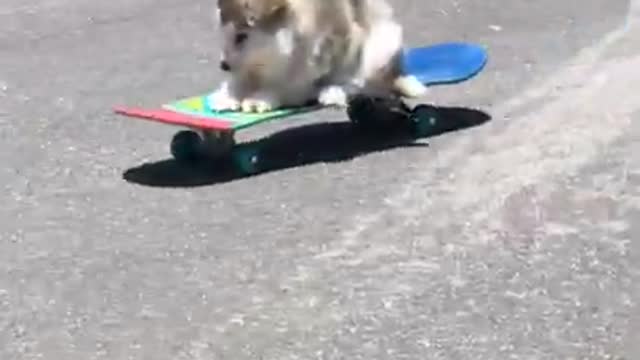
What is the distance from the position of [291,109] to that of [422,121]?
2.14ft

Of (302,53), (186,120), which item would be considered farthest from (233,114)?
(302,53)

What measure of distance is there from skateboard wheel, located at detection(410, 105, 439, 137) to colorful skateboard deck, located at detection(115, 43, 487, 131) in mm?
170

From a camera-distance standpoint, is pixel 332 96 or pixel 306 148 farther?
pixel 306 148

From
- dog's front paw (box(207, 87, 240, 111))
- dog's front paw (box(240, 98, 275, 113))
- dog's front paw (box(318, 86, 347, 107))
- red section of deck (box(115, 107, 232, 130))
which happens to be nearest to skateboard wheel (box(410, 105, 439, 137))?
dog's front paw (box(318, 86, 347, 107))

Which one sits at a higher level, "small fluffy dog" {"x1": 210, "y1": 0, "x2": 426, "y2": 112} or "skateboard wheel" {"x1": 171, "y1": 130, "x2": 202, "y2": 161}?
"small fluffy dog" {"x1": 210, "y1": 0, "x2": 426, "y2": 112}

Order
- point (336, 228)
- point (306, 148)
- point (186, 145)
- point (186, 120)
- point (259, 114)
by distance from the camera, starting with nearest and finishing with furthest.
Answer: point (336, 228), point (186, 120), point (259, 114), point (186, 145), point (306, 148)

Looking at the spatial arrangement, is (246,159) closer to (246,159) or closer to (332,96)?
(246,159)

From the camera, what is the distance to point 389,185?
5.75 metres

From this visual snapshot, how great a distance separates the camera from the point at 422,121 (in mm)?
6484

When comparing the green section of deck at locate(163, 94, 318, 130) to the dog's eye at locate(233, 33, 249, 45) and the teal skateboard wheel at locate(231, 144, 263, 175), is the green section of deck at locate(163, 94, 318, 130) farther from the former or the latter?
the dog's eye at locate(233, 33, 249, 45)

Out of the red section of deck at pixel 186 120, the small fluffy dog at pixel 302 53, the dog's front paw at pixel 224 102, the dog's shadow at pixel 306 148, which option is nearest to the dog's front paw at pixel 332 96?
the small fluffy dog at pixel 302 53

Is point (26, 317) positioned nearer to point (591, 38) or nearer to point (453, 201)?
point (453, 201)

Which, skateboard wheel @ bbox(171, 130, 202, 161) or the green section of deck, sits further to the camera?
skateboard wheel @ bbox(171, 130, 202, 161)

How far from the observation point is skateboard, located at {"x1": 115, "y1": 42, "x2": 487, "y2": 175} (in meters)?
5.95
